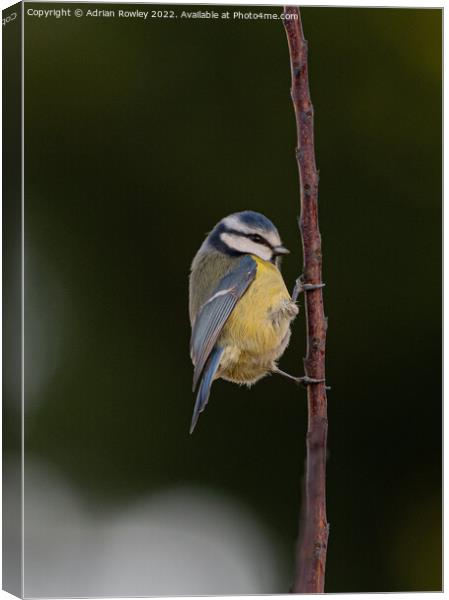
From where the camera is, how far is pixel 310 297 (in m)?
3.16

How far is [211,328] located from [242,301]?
12cm

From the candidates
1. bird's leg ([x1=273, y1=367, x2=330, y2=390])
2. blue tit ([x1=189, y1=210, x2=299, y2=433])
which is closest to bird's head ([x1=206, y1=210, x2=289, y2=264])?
blue tit ([x1=189, y1=210, x2=299, y2=433])

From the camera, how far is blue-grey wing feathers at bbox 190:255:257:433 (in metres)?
3.10

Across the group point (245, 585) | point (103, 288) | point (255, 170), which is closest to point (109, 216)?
point (103, 288)

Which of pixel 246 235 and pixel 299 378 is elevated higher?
pixel 246 235

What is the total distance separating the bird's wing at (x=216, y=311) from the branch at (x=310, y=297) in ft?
0.56

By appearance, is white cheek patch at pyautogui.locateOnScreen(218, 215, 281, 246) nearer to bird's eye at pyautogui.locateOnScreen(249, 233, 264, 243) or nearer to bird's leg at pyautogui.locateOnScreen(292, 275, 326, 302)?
bird's eye at pyautogui.locateOnScreen(249, 233, 264, 243)

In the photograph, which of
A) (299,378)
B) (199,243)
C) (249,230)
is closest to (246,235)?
(249,230)

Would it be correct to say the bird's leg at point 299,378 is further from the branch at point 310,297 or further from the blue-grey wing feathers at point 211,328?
the blue-grey wing feathers at point 211,328

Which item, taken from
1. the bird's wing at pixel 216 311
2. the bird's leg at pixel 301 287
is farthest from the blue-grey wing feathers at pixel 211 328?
the bird's leg at pixel 301 287

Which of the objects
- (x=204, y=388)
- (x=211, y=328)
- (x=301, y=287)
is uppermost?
(x=301, y=287)

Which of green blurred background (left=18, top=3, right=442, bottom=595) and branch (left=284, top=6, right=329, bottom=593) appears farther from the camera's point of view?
branch (left=284, top=6, right=329, bottom=593)

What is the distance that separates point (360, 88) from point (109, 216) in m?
0.80

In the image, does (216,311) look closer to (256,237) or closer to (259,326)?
(259,326)
